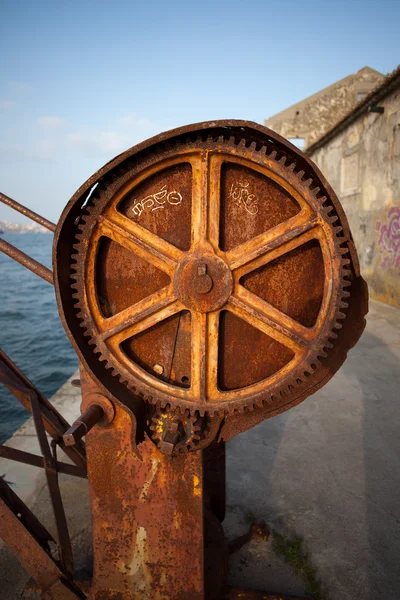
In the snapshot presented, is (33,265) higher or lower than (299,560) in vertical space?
higher

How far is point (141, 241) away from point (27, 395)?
184 centimetres

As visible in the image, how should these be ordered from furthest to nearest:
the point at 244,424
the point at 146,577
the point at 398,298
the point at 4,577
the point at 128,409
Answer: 1. the point at 398,298
2. the point at 4,577
3. the point at 146,577
4. the point at 244,424
5. the point at 128,409

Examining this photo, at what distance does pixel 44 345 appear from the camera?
16.3 meters

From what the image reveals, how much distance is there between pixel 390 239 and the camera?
37.3 feet

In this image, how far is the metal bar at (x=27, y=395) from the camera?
299 centimetres

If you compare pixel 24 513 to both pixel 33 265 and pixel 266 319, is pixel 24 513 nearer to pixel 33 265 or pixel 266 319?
pixel 33 265

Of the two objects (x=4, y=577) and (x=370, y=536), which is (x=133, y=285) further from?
(x=370, y=536)

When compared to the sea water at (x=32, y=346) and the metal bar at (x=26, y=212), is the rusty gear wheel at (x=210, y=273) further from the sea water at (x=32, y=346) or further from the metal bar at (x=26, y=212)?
the sea water at (x=32, y=346)

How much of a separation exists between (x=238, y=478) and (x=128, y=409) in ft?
9.35

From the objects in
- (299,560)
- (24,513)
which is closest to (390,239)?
(299,560)

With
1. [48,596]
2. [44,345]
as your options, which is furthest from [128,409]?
[44,345]

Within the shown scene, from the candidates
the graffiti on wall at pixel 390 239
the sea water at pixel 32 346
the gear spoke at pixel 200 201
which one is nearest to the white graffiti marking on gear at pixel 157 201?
the gear spoke at pixel 200 201

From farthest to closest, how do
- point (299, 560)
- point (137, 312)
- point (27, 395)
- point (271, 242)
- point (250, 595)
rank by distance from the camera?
point (299, 560) → point (27, 395) → point (250, 595) → point (137, 312) → point (271, 242)

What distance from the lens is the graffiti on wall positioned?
11.1 metres
